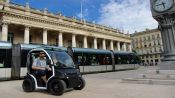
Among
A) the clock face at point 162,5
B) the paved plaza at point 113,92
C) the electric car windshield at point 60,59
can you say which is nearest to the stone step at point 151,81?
the paved plaza at point 113,92

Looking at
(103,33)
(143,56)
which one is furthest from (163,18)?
(143,56)

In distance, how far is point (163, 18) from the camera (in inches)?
436

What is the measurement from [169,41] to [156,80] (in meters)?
2.62

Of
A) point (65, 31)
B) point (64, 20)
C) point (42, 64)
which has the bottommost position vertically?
point (42, 64)

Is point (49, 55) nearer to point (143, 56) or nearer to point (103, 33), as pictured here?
point (103, 33)

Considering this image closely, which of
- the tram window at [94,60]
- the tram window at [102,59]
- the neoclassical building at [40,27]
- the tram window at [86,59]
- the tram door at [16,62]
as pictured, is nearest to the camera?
the tram door at [16,62]

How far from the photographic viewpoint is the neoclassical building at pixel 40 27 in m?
30.2

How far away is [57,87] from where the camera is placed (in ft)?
24.4

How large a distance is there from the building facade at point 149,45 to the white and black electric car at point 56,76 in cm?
6884

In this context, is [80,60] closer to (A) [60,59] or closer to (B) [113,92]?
(A) [60,59]

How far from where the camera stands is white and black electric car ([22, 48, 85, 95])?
24.6ft

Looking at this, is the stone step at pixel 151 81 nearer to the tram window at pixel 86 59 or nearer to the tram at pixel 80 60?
the tram at pixel 80 60

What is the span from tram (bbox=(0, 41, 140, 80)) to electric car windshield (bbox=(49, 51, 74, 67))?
37.7 inches

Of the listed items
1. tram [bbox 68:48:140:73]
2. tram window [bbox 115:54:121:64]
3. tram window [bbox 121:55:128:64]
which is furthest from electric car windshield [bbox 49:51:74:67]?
tram window [bbox 121:55:128:64]
